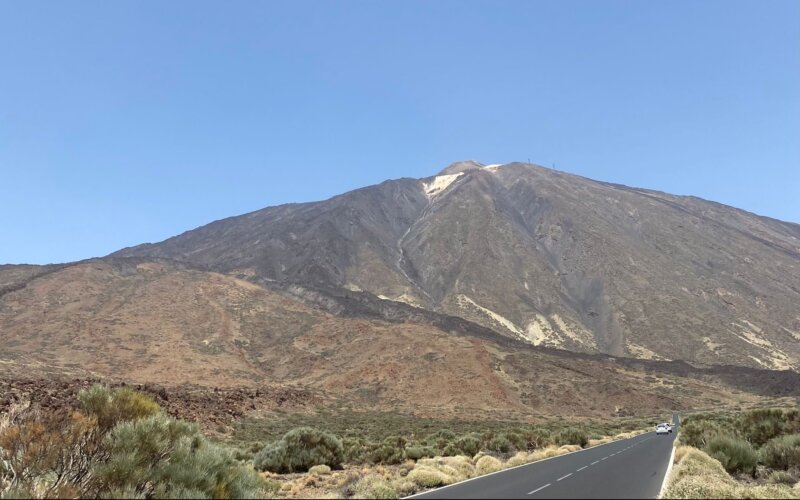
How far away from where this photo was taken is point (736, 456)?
648 inches

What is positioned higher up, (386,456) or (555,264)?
(555,264)

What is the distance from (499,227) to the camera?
155750 millimetres

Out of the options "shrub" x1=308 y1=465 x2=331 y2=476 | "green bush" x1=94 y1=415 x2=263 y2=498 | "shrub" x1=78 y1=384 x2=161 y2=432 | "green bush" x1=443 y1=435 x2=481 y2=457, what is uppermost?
"shrub" x1=78 y1=384 x2=161 y2=432

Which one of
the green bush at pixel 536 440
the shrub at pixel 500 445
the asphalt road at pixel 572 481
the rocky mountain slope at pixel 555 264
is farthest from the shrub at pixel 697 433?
the rocky mountain slope at pixel 555 264

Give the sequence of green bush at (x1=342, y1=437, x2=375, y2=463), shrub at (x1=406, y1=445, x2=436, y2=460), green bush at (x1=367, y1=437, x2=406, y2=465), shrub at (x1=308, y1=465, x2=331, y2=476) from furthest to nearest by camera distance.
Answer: green bush at (x1=342, y1=437, x2=375, y2=463), shrub at (x1=406, y1=445, x2=436, y2=460), green bush at (x1=367, y1=437, x2=406, y2=465), shrub at (x1=308, y1=465, x2=331, y2=476)

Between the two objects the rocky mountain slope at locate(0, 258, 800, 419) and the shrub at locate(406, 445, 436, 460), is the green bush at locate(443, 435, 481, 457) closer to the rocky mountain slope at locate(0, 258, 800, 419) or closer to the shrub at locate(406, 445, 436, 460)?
the shrub at locate(406, 445, 436, 460)

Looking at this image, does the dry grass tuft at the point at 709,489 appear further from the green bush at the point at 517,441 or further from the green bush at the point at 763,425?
the green bush at the point at 517,441

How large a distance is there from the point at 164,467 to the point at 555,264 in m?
146

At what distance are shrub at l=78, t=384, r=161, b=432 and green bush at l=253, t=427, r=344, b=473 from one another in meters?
Result: 8.38

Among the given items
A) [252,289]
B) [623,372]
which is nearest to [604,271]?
[623,372]

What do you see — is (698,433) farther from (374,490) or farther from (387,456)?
(374,490)

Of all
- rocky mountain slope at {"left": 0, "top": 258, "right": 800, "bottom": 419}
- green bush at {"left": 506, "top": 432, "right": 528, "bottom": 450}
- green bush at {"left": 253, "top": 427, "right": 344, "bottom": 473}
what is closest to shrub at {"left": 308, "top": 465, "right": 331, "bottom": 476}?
green bush at {"left": 253, "top": 427, "right": 344, "bottom": 473}

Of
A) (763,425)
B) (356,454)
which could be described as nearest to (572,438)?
(763,425)

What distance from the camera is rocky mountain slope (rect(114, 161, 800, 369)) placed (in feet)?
362
